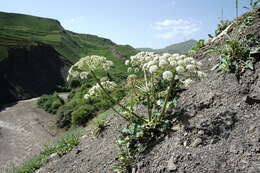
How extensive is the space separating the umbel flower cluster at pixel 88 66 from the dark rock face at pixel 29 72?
32909mm

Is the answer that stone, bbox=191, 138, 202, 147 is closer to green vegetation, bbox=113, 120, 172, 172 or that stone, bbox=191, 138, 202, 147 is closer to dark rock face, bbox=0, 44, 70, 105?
green vegetation, bbox=113, 120, 172, 172

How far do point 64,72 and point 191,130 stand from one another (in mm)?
59164

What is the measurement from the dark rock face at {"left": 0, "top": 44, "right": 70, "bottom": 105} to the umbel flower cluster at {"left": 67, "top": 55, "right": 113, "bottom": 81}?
3291 centimetres

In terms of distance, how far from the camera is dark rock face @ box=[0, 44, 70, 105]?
39125mm

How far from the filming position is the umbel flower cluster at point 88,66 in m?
5.30

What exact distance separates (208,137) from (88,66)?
2.92 meters

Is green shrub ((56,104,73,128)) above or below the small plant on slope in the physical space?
below

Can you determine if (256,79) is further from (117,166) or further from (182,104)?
(117,166)

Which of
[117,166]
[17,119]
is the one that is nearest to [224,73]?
[117,166]

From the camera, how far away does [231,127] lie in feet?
14.9

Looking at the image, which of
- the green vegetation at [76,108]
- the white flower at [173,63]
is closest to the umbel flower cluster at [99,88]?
the white flower at [173,63]

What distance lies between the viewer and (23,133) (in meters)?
19.0

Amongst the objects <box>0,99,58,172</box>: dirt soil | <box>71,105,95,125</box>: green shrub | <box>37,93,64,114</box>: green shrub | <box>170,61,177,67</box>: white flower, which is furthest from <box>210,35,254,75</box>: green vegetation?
<box>37,93,64,114</box>: green shrub

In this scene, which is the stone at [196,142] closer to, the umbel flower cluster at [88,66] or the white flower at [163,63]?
the white flower at [163,63]
